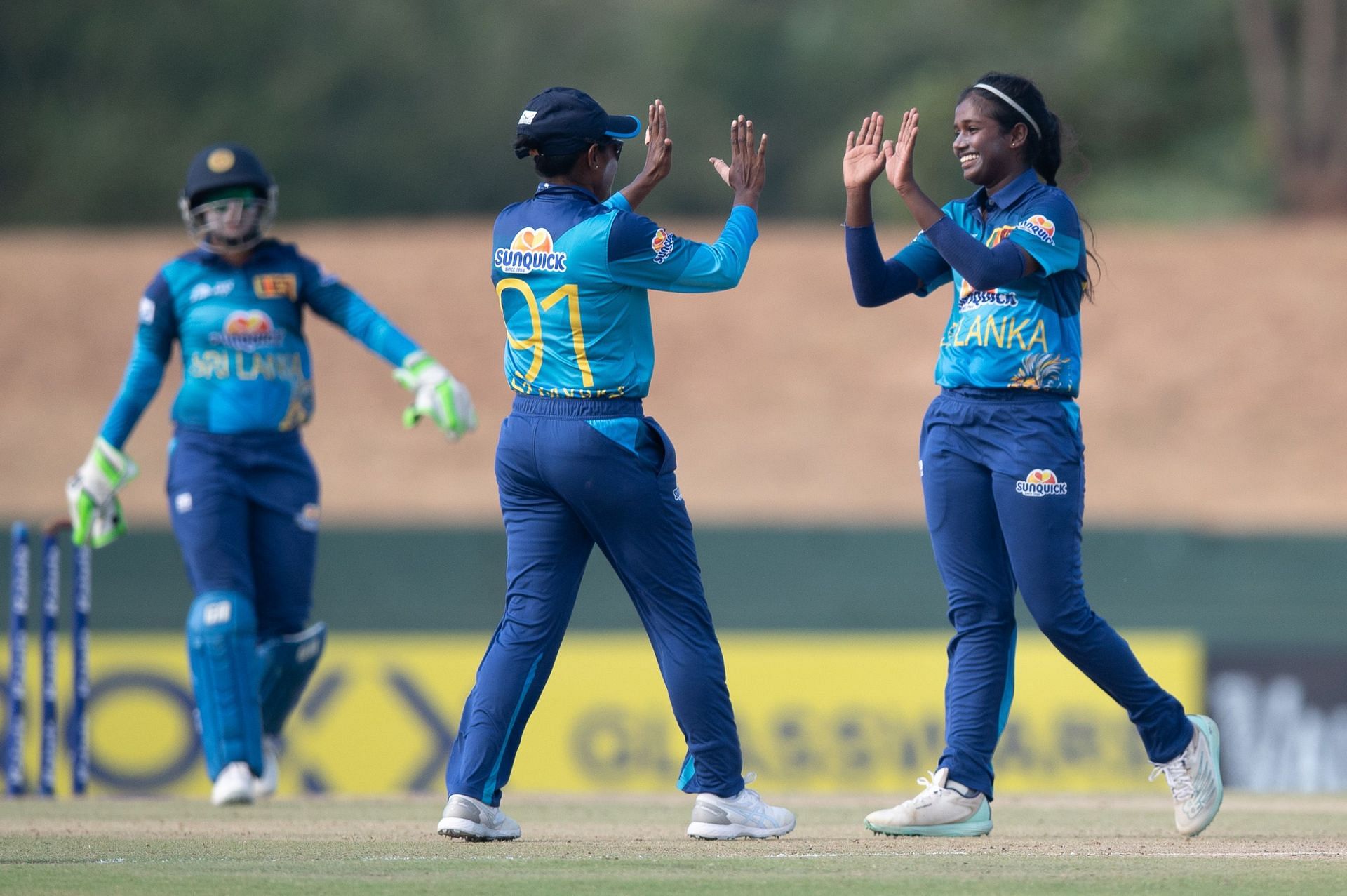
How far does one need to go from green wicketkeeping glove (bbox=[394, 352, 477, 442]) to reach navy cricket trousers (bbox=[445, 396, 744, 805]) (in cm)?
127

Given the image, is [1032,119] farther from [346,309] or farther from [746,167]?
[346,309]

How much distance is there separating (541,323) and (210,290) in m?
2.38

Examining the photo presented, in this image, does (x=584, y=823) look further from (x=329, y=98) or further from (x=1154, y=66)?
(x=329, y=98)

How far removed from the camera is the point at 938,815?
536 centimetres

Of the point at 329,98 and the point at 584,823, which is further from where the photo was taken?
the point at 329,98

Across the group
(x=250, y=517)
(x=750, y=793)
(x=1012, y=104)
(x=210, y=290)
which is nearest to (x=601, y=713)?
(x=250, y=517)

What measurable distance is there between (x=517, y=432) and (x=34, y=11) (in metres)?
31.3

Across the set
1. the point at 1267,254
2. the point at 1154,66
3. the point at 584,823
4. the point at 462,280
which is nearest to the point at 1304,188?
the point at 1267,254

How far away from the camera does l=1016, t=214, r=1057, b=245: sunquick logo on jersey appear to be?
5234 mm

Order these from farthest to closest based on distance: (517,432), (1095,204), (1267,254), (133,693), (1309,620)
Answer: (1095,204) < (1267,254) < (1309,620) < (133,693) < (517,432)

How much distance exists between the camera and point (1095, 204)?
29484mm

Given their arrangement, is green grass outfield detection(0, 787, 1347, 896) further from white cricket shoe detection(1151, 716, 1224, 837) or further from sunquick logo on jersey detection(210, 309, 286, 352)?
sunquick logo on jersey detection(210, 309, 286, 352)

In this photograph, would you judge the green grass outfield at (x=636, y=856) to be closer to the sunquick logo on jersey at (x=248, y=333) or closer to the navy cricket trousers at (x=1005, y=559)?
the navy cricket trousers at (x=1005, y=559)

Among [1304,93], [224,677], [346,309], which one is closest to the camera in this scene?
[224,677]
